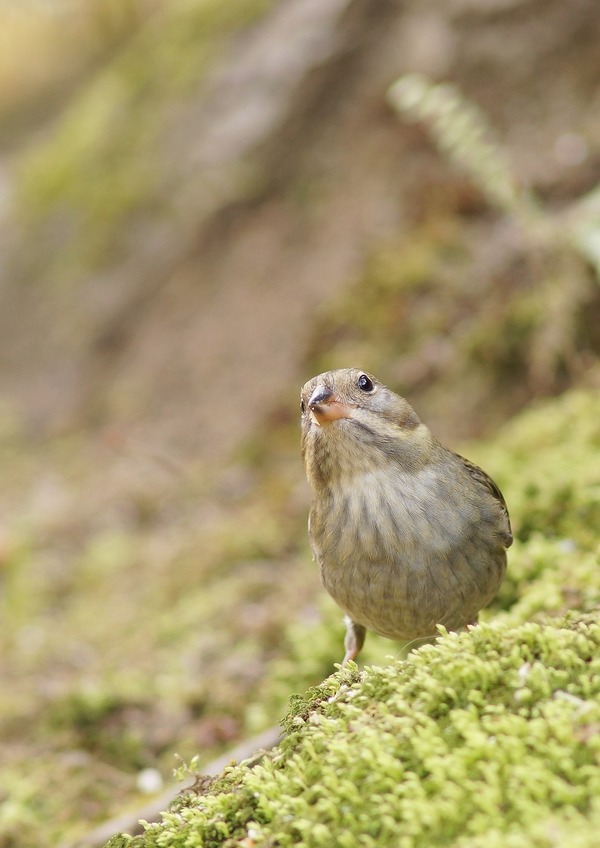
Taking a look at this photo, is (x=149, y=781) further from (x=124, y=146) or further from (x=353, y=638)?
(x=124, y=146)

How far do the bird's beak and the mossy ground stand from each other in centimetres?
119

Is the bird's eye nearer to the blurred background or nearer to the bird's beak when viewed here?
the bird's beak

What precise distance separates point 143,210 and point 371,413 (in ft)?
26.1

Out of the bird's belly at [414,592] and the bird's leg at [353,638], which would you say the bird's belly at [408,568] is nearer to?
the bird's belly at [414,592]

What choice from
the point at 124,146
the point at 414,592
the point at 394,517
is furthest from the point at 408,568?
the point at 124,146

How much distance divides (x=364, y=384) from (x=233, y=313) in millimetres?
6577

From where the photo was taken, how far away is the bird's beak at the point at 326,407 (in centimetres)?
343

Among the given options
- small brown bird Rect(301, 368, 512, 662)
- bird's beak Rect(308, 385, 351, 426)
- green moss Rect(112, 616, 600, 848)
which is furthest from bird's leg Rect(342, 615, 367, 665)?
green moss Rect(112, 616, 600, 848)

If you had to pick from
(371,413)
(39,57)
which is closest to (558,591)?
(371,413)

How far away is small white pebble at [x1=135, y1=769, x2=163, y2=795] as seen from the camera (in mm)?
4320

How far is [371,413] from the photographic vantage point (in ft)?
11.6

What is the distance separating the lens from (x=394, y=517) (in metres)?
3.21

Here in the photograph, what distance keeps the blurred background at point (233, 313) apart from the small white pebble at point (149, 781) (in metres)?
0.08

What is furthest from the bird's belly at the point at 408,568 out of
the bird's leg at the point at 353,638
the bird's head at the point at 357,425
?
the bird's leg at the point at 353,638
